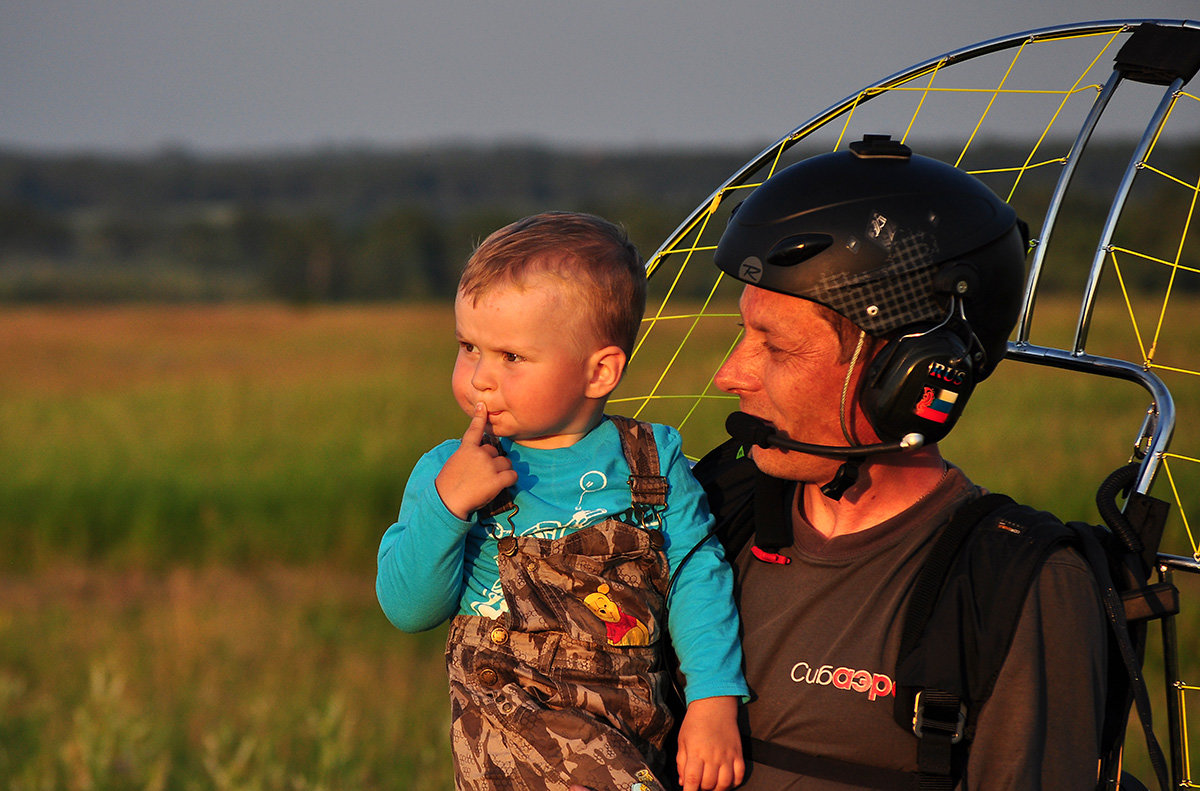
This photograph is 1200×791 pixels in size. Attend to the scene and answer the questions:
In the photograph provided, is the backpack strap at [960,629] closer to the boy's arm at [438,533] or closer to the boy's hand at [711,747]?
the boy's hand at [711,747]

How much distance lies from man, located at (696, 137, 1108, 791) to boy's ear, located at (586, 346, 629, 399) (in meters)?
0.24

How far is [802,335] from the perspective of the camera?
7.81 feet

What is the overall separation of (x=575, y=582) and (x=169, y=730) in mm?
5485

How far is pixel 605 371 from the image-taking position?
238 cm

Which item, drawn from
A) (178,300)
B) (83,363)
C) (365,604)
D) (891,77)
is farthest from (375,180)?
(891,77)

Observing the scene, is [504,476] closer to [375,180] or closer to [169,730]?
[169,730]

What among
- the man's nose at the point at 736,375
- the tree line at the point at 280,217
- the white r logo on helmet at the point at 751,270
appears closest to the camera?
the white r logo on helmet at the point at 751,270

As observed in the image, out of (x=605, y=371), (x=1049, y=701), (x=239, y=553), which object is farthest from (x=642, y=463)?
(x=239, y=553)

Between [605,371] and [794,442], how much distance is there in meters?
0.42

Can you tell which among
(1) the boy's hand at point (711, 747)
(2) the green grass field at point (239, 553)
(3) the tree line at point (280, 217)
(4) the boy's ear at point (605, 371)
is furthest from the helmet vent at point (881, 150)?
(3) the tree line at point (280, 217)

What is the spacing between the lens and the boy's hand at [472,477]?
2158 mm

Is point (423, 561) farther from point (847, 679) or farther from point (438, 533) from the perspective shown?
point (847, 679)

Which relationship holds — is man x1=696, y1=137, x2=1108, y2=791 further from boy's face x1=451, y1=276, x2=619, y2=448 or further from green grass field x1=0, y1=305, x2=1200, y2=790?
green grass field x1=0, y1=305, x2=1200, y2=790

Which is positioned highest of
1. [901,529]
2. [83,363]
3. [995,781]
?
[901,529]
